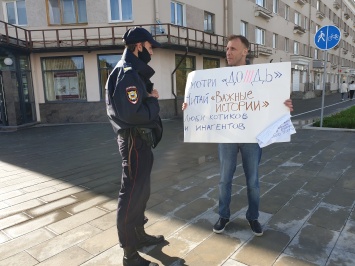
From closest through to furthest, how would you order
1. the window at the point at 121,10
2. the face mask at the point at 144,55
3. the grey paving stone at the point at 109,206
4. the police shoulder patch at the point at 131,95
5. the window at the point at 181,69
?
the police shoulder patch at the point at 131,95
the face mask at the point at 144,55
the grey paving stone at the point at 109,206
the window at the point at 121,10
the window at the point at 181,69

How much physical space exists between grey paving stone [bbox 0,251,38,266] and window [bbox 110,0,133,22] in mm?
12656

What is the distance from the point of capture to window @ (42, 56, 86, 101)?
45.7ft

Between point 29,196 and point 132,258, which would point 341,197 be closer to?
point 132,258

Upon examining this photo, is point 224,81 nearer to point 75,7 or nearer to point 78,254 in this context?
point 78,254

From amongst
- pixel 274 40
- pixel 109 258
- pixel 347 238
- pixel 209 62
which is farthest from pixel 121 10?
pixel 274 40

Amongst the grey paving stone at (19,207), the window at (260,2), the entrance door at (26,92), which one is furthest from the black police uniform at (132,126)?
the window at (260,2)

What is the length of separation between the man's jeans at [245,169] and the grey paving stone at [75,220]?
5.23 feet

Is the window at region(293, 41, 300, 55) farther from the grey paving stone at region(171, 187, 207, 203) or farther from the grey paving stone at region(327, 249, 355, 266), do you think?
the grey paving stone at region(327, 249, 355, 266)

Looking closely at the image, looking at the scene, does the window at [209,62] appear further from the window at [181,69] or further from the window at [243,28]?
the window at [243,28]

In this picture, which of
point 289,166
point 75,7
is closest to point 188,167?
point 289,166

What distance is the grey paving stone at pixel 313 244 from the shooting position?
252 cm

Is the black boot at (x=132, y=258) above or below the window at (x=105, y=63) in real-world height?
below

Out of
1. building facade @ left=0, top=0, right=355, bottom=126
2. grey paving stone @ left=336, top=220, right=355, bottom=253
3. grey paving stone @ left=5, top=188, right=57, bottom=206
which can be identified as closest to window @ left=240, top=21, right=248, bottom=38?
building facade @ left=0, top=0, right=355, bottom=126

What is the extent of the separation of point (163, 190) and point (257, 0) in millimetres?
21548
